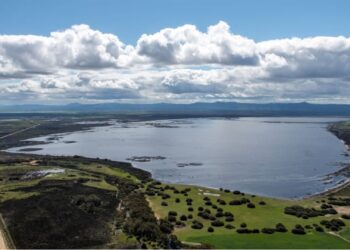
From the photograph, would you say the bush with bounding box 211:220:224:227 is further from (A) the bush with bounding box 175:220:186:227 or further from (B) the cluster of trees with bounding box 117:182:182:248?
(B) the cluster of trees with bounding box 117:182:182:248

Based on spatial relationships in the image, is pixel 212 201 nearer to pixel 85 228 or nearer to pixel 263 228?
pixel 263 228

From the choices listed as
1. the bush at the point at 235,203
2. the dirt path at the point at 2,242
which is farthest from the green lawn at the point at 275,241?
the dirt path at the point at 2,242

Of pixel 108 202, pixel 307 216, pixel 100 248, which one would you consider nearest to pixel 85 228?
pixel 100 248

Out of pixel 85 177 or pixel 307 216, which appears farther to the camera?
pixel 85 177

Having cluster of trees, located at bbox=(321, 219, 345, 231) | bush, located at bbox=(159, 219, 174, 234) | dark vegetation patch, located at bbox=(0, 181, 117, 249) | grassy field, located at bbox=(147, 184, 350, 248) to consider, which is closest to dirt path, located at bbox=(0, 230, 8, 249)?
dark vegetation patch, located at bbox=(0, 181, 117, 249)

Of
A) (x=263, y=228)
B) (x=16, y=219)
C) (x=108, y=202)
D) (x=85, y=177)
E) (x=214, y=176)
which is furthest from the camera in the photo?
(x=214, y=176)

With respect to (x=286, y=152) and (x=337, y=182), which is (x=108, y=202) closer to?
(x=337, y=182)

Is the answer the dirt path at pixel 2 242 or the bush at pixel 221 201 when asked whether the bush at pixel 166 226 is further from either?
the dirt path at pixel 2 242

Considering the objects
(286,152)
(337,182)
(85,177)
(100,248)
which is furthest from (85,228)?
(286,152)

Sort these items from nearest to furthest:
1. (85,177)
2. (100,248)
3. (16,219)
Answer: (100,248) → (16,219) → (85,177)
